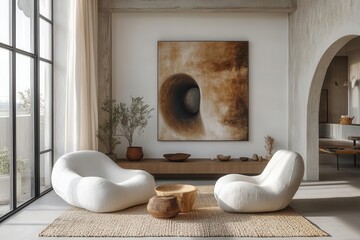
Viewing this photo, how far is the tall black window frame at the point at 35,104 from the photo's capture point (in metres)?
Answer: 5.55

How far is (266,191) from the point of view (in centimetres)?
544

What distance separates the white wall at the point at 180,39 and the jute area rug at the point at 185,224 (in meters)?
3.16

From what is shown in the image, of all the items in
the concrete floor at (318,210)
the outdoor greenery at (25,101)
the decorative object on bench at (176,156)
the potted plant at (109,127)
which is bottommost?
the concrete floor at (318,210)

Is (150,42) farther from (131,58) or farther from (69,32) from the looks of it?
(69,32)

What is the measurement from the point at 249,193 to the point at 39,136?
131 inches

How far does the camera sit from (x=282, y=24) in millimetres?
8828

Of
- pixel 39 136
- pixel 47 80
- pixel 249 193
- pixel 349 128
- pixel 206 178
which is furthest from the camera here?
pixel 349 128

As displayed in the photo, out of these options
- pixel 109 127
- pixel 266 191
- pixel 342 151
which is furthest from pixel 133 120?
pixel 342 151

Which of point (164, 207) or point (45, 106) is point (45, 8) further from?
point (164, 207)

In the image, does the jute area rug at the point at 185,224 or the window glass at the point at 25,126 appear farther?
the window glass at the point at 25,126

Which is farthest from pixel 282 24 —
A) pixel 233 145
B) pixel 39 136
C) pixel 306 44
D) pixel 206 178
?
pixel 39 136

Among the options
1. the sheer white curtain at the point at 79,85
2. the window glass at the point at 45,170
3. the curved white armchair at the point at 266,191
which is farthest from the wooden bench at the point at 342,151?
the window glass at the point at 45,170

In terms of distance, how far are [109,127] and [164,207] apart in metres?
3.59

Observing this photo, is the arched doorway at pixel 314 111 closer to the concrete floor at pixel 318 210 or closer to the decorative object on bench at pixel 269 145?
the concrete floor at pixel 318 210
